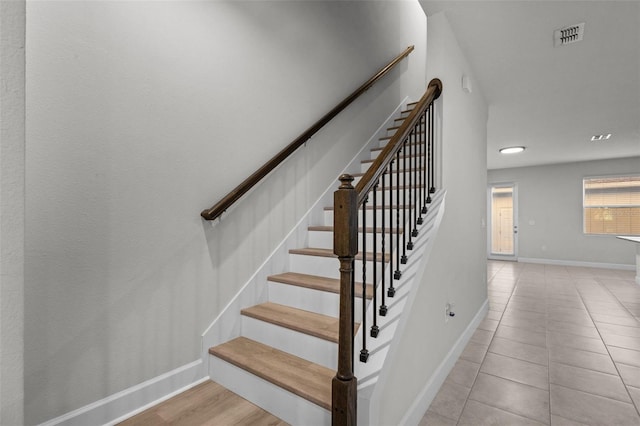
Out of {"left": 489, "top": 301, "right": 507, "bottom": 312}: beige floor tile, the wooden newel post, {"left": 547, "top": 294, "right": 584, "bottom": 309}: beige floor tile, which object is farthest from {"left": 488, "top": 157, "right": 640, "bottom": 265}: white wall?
the wooden newel post

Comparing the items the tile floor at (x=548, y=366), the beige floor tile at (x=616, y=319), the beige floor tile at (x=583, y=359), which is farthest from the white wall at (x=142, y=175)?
the beige floor tile at (x=616, y=319)

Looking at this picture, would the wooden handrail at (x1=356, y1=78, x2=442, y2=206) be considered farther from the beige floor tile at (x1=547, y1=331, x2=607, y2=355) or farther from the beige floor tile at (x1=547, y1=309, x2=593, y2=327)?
the beige floor tile at (x1=547, y1=309, x2=593, y2=327)

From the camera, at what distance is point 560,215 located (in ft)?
26.1

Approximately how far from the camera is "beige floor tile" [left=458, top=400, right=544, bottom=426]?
1.76 metres

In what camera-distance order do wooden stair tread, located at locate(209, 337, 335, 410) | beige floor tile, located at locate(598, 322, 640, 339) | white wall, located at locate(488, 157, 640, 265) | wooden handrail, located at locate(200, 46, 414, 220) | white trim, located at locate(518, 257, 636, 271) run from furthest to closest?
white wall, located at locate(488, 157, 640, 265) → white trim, located at locate(518, 257, 636, 271) → beige floor tile, located at locate(598, 322, 640, 339) → wooden handrail, located at locate(200, 46, 414, 220) → wooden stair tread, located at locate(209, 337, 335, 410)

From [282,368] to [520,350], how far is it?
2277 mm

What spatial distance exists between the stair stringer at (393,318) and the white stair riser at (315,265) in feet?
1.63

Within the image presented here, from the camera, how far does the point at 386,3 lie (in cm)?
402

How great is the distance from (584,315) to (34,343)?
5.06m

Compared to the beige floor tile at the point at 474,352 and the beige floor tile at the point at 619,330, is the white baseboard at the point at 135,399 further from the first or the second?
Answer: the beige floor tile at the point at 619,330

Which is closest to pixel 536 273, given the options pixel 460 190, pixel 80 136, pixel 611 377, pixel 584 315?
pixel 584 315

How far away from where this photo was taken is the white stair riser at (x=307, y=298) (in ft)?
6.52

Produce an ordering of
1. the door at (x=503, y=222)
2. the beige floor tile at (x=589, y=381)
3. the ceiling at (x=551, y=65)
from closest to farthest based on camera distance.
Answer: the beige floor tile at (x=589, y=381)
the ceiling at (x=551, y=65)
the door at (x=503, y=222)

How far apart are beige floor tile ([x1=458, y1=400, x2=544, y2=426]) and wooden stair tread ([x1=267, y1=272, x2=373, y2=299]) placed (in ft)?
2.99
